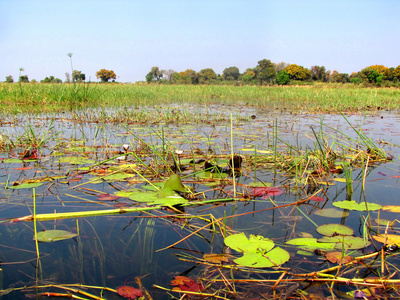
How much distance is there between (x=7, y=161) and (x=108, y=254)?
4.81 feet

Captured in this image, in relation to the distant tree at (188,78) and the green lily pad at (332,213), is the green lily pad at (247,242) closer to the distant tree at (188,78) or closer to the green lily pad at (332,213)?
the green lily pad at (332,213)

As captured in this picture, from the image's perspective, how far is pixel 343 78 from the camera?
4550 centimetres

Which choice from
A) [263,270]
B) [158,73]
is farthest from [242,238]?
[158,73]

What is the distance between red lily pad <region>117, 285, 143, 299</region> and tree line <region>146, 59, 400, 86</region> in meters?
20.2

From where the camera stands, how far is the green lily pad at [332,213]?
47.7 inches

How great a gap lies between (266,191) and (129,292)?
0.88 metres

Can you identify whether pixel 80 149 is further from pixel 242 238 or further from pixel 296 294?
pixel 296 294

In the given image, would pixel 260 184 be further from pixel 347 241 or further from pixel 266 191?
pixel 347 241

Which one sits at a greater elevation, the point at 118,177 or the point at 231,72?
the point at 231,72

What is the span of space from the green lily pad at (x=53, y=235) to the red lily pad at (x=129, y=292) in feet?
1.12

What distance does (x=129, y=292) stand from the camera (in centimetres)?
73

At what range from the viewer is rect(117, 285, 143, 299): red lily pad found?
72 centimetres

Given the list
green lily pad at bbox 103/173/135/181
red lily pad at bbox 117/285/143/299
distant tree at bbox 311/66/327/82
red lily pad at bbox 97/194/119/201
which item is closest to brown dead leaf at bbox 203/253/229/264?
red lily pad at bbox 117/285/143/299

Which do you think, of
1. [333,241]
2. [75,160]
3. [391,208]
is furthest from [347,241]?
[75,160]
